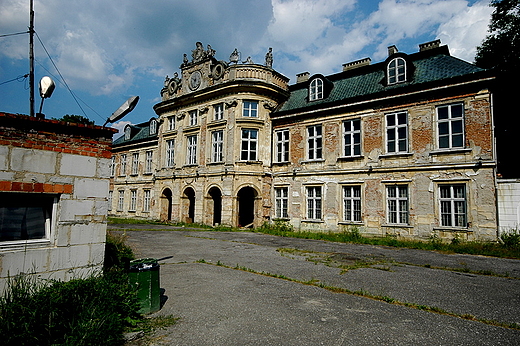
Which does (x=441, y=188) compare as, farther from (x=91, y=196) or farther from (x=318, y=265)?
(x=91, y=196)

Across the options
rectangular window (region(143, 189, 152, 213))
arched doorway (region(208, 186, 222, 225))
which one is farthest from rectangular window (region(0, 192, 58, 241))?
rectangular window (region(143, 189, 152, 213))

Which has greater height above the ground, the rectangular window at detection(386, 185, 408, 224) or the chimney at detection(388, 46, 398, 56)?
the chimney at detection(388, 46, 398, 56)

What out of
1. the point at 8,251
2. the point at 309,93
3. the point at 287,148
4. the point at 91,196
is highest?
the point at 309,93

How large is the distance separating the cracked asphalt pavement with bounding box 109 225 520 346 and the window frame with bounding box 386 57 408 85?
10101mm

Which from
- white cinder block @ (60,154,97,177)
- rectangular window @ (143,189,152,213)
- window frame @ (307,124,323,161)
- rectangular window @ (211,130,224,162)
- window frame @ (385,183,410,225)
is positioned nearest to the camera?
white cinder block @ (60,154,97,177)

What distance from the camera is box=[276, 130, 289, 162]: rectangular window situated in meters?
20.1

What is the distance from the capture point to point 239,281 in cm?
671

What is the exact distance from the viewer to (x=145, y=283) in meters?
4.75

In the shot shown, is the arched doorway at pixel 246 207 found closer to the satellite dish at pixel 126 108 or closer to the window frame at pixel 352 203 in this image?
the window frame at pixel 352 203

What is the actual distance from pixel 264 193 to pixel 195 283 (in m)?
13.9

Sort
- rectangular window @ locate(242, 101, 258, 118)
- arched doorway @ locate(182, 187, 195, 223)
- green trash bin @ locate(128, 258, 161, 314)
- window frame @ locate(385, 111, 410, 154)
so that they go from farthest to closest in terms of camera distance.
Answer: arched doorway @ locate(182, 187, 195, 223) < rectangular window @ locate(242, 101, 258, 118) < window frame @ locate(385, 111, 410, 154) < green trash bin @ locate(128, 258, 161, 314)

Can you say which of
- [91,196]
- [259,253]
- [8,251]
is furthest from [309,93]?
[8,251]

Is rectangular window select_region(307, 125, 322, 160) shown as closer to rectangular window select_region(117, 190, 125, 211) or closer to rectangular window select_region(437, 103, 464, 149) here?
rectangular window select_region(437, 103, 464, 149)

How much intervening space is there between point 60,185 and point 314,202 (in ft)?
48.9
